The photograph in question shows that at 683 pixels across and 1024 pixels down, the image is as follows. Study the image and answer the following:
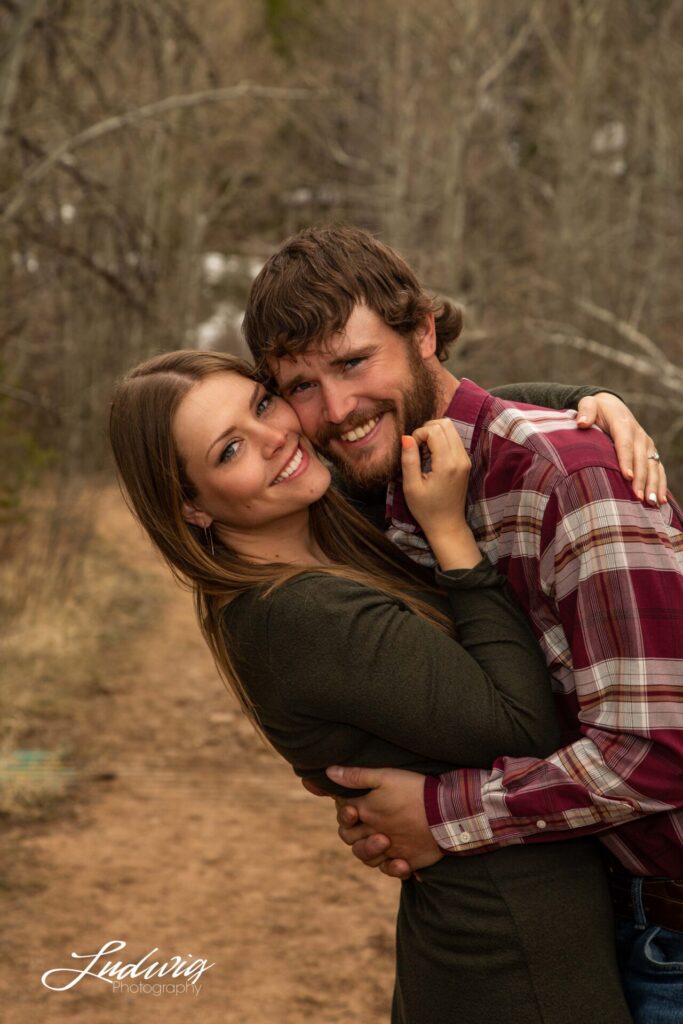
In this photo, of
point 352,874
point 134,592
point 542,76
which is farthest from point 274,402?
point 542,76

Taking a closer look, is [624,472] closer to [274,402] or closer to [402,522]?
[402,522]

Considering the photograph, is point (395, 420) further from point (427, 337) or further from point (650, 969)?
point (650, 969)

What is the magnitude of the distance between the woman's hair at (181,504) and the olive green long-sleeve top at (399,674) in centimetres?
14

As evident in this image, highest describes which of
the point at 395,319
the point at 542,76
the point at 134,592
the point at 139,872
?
the point at 542,76

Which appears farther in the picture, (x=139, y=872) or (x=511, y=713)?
(x=139, y=872)

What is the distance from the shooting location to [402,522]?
2711 mm

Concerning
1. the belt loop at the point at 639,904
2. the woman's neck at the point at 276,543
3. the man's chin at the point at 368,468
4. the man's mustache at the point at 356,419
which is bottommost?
the belt loop at the point at 639,904

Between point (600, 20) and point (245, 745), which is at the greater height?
point (600, 20)

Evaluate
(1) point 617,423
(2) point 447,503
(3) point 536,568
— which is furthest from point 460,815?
(1) point 617,423

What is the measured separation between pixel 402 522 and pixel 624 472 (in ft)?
2.24

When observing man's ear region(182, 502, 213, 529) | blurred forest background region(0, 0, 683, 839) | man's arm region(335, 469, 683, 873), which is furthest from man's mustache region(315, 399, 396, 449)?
blurred forest background region(0, 0, 683, 839)

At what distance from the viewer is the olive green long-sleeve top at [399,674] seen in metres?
2.20

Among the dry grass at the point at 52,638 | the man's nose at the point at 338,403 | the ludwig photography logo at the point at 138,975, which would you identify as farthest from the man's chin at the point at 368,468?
the dry grass at the point at 52,638

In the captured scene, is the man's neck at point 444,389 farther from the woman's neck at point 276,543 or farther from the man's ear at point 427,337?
the woman's neck at point 276,543
